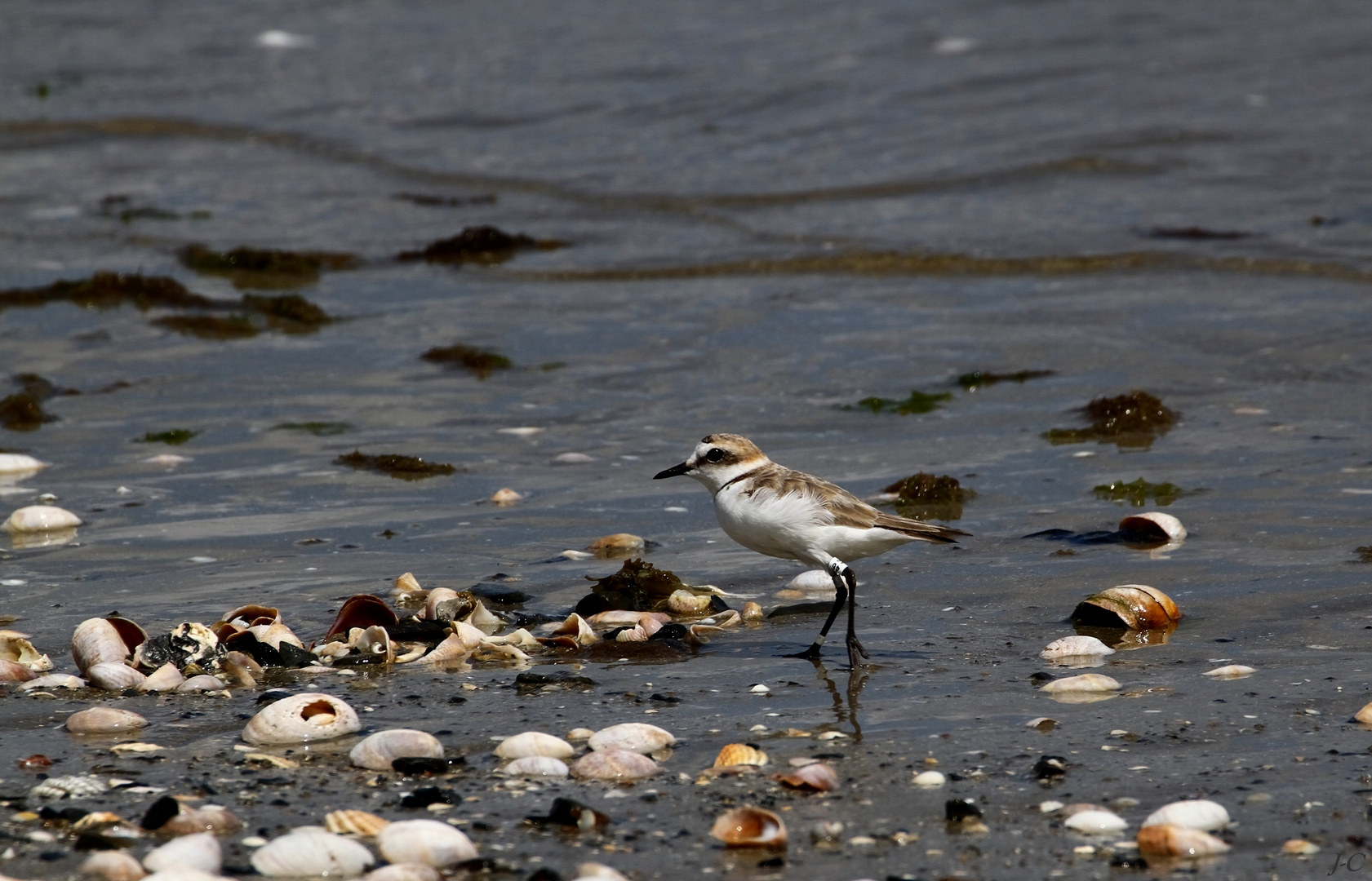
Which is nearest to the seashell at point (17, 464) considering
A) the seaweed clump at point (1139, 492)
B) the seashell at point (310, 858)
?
the seashell at point (310, 858)

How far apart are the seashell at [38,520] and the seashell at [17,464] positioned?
3.59 feet

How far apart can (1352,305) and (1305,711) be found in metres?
7.07

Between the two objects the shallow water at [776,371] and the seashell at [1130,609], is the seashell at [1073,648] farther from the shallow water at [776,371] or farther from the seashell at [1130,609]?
the seashell at [1130,609]

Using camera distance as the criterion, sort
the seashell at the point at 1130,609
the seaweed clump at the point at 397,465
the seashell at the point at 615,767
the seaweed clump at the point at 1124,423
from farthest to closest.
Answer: the seaweed clump at the point at 1124,423, the seaweed clump at the point at 397,465, the seashell at the point at 1130,609, the seashell at the point at 615,767

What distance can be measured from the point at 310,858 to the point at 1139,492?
482 centimetres

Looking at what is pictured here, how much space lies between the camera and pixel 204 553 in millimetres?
6418

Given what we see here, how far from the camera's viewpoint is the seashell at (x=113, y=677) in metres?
4.59

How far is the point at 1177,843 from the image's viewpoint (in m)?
3.23

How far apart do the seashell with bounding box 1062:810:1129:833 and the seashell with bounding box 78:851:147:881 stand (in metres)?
2.04

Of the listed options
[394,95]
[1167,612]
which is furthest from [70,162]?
[1167,612]

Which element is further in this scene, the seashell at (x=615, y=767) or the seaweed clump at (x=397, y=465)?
the seaweed clump at (x=397, y=465)

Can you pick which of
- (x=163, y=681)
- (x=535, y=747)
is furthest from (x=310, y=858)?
(x=163, y=681)

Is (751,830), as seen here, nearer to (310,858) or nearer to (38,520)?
(310,858)

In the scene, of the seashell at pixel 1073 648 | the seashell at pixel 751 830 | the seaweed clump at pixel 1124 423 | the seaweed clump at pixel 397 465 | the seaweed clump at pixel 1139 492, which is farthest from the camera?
the seaweed clump at pixel 1124 423
